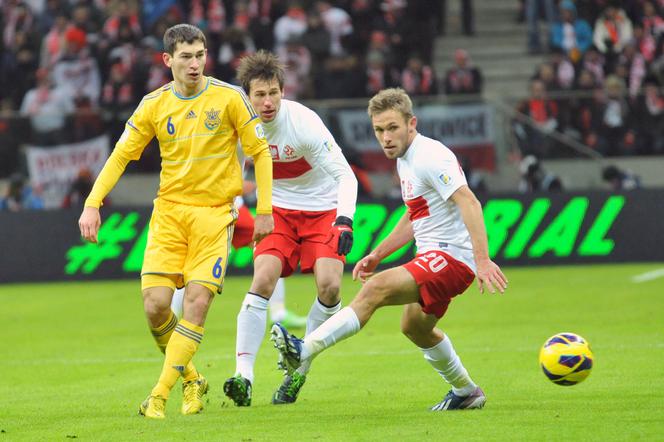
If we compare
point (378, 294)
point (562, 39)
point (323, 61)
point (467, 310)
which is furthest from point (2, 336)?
point (562, 39)

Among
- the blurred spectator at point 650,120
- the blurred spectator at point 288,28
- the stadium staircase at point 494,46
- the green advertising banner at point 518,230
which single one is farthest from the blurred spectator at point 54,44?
the blurred spectator at point 650,120

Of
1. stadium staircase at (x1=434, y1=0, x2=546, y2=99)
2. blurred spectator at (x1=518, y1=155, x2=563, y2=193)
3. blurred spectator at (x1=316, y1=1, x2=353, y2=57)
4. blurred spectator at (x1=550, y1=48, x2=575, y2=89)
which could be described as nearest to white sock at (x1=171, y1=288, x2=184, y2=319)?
blurred spectator at (x1=518, y1=155, x2=563, y2=193)

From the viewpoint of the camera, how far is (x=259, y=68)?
8477mm

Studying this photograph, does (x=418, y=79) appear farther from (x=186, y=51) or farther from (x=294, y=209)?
(x=186, y=51)

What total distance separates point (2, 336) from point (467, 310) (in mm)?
5298

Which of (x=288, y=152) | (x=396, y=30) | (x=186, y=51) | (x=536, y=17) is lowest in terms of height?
(x=536, y=17)

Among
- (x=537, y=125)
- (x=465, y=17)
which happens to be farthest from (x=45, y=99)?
(x=465, y=17)

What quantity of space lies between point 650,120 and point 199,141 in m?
12.8

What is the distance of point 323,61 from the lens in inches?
907

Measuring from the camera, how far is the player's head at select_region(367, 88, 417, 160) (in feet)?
25.3

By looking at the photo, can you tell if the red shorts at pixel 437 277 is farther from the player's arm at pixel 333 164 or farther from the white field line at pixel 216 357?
the white field line at pixel 216 357

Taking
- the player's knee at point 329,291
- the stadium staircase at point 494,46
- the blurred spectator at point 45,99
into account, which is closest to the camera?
the player's knee at point 329,291

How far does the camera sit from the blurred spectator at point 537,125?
61.5ft

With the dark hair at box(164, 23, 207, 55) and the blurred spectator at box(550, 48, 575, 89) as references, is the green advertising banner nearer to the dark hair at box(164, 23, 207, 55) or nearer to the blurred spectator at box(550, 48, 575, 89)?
the blurred spectator at box(550, 48, 575, 89)
